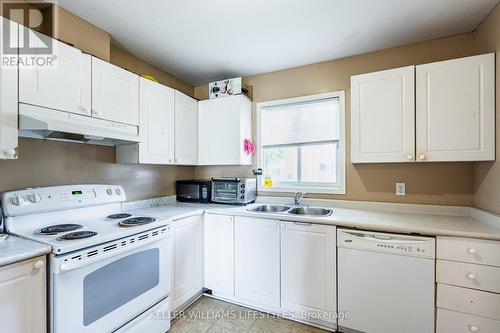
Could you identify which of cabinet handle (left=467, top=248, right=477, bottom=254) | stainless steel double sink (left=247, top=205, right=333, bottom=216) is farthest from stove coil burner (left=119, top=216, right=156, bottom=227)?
cabinet handle (left=467, top=248, right=477, bottom=254)

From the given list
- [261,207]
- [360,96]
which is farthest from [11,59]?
[360,96]

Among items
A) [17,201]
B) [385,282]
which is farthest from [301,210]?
[17,201]

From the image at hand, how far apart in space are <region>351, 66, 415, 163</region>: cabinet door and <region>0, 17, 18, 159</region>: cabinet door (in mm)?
2470

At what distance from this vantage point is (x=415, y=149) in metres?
1.86

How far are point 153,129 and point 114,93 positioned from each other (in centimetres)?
47

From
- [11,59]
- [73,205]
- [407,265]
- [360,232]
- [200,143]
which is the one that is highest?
[11,59]

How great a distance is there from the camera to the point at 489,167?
1732 mm

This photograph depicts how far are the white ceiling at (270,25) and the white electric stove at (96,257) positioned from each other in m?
1.40

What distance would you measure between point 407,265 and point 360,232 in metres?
0.36

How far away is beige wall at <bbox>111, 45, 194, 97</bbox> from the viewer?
2.22 metres

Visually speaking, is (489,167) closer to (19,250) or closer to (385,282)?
(385,282)

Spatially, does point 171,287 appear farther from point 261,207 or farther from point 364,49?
point 364,49

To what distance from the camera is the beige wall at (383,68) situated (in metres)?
2.00

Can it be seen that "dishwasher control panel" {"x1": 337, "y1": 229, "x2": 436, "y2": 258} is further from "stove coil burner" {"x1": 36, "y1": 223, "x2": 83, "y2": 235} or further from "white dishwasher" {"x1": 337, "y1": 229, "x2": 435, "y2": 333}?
"stove coil burner" {"x1": 36, "y1": 223, "x2": 83, "y2": 235}
